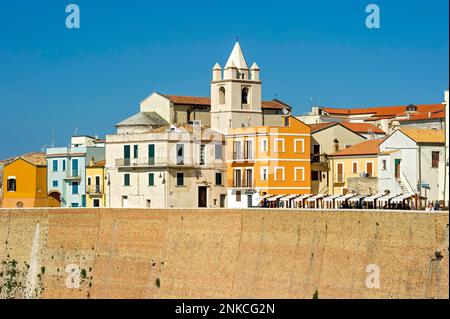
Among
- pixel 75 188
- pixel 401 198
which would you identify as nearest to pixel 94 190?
pixel 75 188

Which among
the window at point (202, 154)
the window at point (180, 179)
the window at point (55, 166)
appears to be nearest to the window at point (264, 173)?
the window at point (202, 154)

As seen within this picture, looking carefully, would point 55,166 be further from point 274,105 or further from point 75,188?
point 274,105

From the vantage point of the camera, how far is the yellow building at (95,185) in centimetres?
8119

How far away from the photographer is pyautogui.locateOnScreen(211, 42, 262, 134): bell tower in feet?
257

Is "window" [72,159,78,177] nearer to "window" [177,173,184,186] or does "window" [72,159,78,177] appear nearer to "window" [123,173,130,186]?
"window" [123,173,130,186]

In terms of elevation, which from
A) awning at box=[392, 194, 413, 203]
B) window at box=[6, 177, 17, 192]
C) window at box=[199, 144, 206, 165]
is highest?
window at box=[199, 144, 206, 165]

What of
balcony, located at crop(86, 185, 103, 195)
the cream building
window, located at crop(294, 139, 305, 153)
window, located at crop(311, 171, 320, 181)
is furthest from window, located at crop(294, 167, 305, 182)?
balcony, located at crop(86, 185, 103, 195)

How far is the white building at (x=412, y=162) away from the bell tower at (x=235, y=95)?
11.6 m

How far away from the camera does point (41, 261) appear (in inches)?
2795

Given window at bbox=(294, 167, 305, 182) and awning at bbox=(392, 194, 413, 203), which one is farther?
window at bbox=(294, 167, 305, 182)

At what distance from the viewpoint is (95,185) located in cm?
8200

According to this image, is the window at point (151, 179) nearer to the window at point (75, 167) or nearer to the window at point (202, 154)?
→ the window at point (202, 154)

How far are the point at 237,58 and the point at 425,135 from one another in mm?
15239
